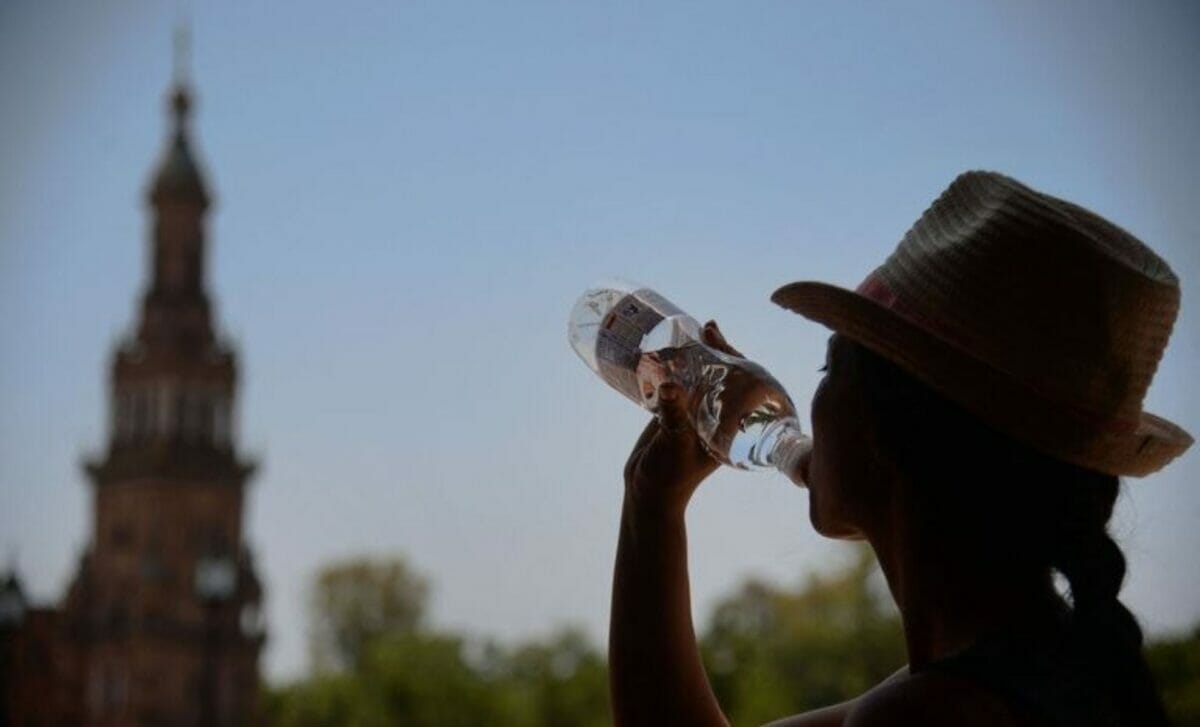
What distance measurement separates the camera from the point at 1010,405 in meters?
0.69

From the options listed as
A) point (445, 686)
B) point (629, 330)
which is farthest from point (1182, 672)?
point (445, 686)

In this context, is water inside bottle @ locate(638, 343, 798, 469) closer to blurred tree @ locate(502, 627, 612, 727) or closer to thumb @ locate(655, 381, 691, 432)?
thumb @ locate(655, 381, 691, 432)

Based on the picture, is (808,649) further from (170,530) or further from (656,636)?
(656,636)

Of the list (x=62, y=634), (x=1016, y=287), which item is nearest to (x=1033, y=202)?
(x=1016, y=287)

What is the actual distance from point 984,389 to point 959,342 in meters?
0.02

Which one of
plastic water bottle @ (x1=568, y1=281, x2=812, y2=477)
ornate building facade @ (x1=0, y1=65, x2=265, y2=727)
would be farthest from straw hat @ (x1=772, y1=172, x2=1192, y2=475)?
ornate building facade @ (x1=0, y1=65, x2=265, y2=727)

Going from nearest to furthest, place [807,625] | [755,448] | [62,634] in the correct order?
[755,448]
[807,625]
[62,634]

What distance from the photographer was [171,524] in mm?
19969

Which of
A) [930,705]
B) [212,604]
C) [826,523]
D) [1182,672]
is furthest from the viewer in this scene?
[212,604]

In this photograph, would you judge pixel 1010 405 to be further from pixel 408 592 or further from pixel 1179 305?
pixel 408 592

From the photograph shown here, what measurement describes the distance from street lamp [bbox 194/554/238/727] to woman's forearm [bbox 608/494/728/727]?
61.0ft

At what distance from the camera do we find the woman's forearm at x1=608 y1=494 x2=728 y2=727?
82 cm

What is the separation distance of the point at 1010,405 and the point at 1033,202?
0.07 metres

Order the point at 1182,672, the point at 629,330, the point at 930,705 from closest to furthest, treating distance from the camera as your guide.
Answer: the point at 930,705 → the point at 629,330 → the point at 1182,672
